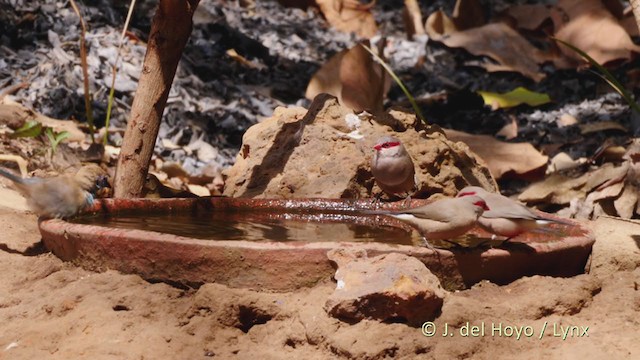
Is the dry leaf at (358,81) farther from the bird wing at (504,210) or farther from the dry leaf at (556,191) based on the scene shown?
the bird wing at (504,210)

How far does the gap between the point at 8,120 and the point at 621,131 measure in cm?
449

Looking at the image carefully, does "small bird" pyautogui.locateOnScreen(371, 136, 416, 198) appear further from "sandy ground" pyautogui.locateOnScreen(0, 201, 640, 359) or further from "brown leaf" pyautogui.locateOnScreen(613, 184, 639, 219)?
"sandy ground" pyautogui.locateOnScreen(0, 201, 640, 359)

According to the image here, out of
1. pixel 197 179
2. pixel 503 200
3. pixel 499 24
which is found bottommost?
pixel 197 179

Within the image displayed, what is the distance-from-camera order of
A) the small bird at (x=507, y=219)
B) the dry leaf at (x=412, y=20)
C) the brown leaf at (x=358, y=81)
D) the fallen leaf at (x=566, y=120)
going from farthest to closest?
the dry leaf at (x=412, y=20)
the fallen leaf at (x=566, y=120)
the brown leaf at (x=358, y=81)
the small bird at (x=507, y=219)

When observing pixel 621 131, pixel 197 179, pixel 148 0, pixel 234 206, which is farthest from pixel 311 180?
pixel 148 0

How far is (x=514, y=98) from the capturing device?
24.8ft

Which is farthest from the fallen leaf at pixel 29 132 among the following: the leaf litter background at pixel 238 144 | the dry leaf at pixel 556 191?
the dry leaf at pixel 556 191

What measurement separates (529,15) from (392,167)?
4.78 metres

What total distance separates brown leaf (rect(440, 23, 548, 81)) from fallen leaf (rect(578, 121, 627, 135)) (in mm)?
1105

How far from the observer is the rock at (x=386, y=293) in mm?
2973

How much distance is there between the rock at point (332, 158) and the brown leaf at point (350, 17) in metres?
4.05

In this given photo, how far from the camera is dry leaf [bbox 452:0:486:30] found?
8898mm

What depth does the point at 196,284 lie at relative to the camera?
3258 mm

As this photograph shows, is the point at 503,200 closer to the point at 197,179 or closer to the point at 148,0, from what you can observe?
the point at 197,179
